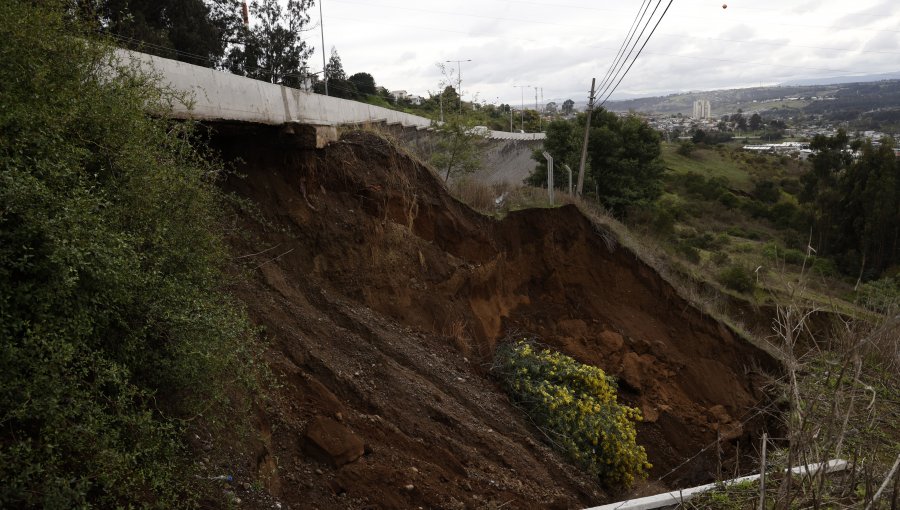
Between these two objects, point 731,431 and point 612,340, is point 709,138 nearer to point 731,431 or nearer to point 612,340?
point 612,340

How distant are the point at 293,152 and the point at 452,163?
7833 millimetres

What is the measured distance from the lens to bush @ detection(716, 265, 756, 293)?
67.7ft

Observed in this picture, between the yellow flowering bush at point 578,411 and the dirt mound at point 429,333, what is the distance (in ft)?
1.23

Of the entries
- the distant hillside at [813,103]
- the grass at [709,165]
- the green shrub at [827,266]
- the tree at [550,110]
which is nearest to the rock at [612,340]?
the green shrub at [827,266]

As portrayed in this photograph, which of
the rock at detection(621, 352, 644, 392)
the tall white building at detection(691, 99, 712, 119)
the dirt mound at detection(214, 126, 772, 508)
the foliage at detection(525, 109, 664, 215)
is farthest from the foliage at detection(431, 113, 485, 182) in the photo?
the tall white building at detection(691, 99, 712, 119)

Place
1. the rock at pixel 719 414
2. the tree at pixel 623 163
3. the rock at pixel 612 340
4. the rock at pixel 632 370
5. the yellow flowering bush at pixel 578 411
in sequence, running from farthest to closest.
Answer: the tree at pixel 623 163, the rock at pixel 612 340, the rock at pixel 719 414, the rock at pixel 632 370, the yellow flowering bush at pixel 578 411

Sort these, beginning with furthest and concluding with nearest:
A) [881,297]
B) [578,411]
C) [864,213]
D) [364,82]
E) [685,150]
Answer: [685,150], [364,82], [864,213], [881,297], [578,411]

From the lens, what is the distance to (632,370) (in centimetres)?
1360

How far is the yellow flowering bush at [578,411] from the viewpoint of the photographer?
34.4 feet

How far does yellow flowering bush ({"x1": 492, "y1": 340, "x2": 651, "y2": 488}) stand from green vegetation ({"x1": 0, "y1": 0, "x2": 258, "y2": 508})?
5.71m

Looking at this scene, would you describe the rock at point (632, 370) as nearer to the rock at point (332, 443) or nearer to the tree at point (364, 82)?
the rock at point (332, 443)

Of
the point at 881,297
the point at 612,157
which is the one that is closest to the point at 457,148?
the point at 881,297

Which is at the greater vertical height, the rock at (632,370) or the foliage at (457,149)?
the foliage at (457,149)

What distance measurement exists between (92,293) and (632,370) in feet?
35.5
